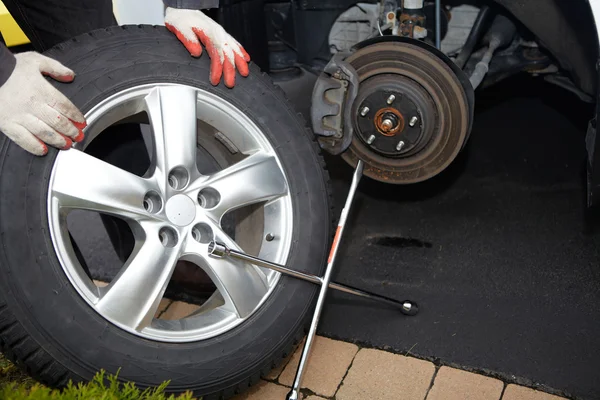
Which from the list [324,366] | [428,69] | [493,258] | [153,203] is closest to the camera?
[153,203]

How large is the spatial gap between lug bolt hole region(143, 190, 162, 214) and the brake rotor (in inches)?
36.0

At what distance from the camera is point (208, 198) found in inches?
87.4

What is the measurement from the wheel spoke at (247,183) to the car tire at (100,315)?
0.05 meters

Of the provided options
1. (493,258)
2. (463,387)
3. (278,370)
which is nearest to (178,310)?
(278,370)

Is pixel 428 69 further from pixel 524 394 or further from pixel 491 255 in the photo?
pixel 524 394

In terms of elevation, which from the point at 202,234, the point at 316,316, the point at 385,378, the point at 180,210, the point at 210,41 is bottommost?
the point at 385,378

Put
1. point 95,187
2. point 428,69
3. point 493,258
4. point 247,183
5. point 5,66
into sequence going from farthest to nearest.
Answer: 1. point 493,258
2. point 428,69
3. point 247,183
4. point 95,187
5. point 5,66

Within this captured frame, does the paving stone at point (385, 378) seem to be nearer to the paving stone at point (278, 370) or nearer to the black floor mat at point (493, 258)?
the black floor mat at point (493, 258)

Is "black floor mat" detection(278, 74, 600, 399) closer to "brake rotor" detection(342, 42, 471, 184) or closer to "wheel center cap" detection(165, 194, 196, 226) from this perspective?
"brake rotor" detection(342, 42, 471, 184)

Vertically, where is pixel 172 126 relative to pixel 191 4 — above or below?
below

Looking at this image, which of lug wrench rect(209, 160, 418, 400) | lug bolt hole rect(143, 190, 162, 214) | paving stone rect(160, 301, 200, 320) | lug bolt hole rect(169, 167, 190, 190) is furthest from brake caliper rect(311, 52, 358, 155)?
paving stone rect(160, 301, 200, 320)

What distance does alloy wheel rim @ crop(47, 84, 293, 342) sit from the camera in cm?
188

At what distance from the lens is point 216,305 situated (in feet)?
7.30

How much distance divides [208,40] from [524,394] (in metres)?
1.55
